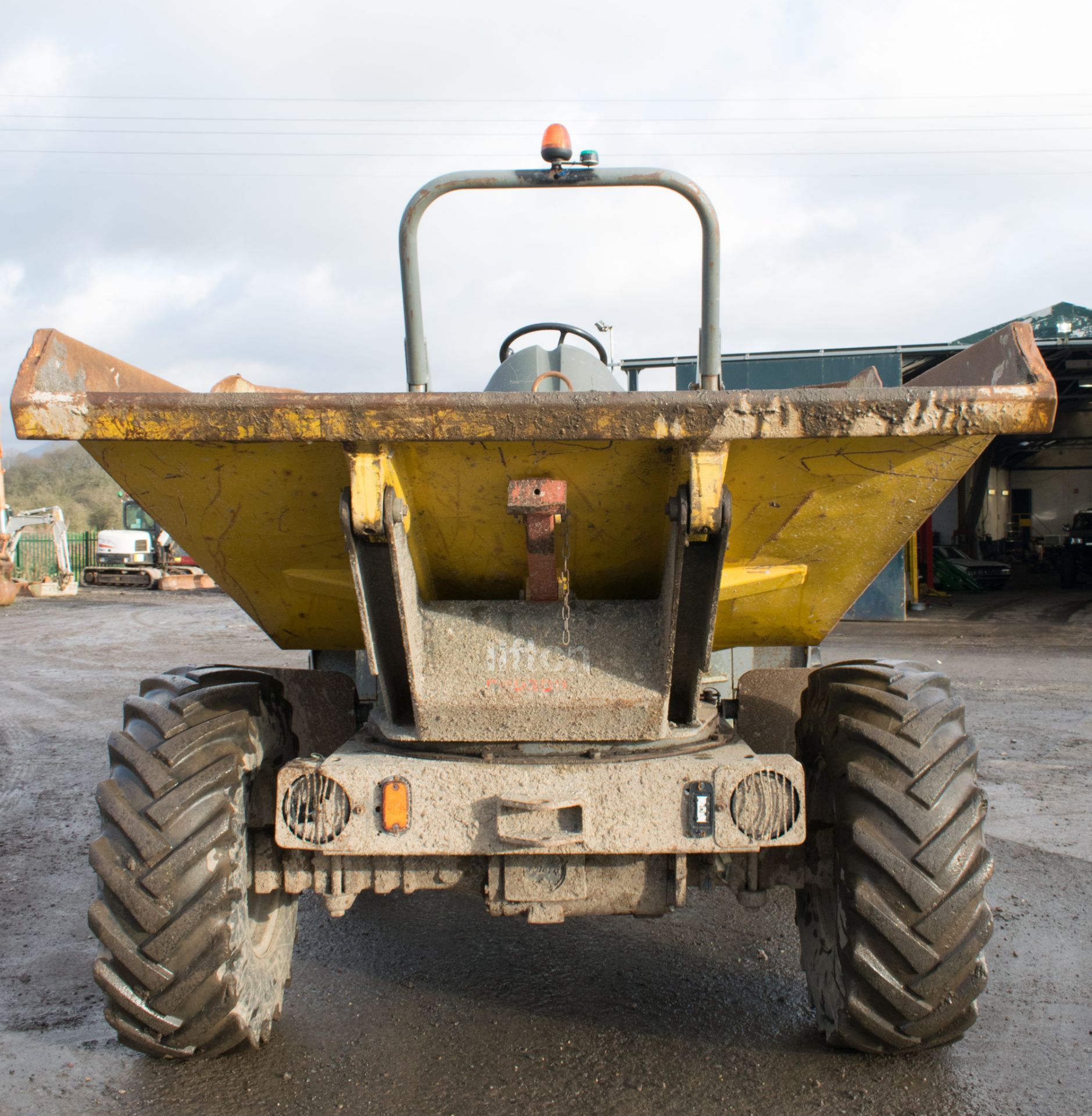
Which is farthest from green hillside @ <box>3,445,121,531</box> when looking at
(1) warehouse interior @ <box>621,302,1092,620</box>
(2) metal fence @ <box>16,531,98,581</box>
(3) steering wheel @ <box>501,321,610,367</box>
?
(3) steering wheel @ <box>501,321,610,367</box>

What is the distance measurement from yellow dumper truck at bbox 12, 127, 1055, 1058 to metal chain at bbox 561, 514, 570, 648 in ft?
0.05

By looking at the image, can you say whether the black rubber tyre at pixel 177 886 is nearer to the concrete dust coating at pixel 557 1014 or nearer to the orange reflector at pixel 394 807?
the concrete dust coating at pixel 557 1014

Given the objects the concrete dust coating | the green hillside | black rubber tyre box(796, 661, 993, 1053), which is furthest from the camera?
the green hillside

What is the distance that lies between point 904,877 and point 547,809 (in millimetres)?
957

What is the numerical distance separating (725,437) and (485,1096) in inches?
76.1

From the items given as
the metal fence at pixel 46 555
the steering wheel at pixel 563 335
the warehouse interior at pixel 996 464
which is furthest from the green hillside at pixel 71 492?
the steering wheel at pixel 563 335

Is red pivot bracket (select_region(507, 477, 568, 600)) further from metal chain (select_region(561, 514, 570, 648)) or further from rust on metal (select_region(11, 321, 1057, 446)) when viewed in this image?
rust on metal (select_region(11, 321, 1057, 446))

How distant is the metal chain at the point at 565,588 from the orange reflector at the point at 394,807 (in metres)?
0.67

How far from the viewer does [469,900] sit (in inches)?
170

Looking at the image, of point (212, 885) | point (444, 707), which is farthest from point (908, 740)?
point (212, 885)

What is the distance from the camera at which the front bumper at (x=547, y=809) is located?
8.48 ft

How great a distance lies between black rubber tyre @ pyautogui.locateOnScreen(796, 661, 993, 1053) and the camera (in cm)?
254

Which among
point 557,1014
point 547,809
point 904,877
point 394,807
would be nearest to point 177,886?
point 394,807

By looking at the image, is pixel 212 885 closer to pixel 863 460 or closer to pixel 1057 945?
pixel 863 460
